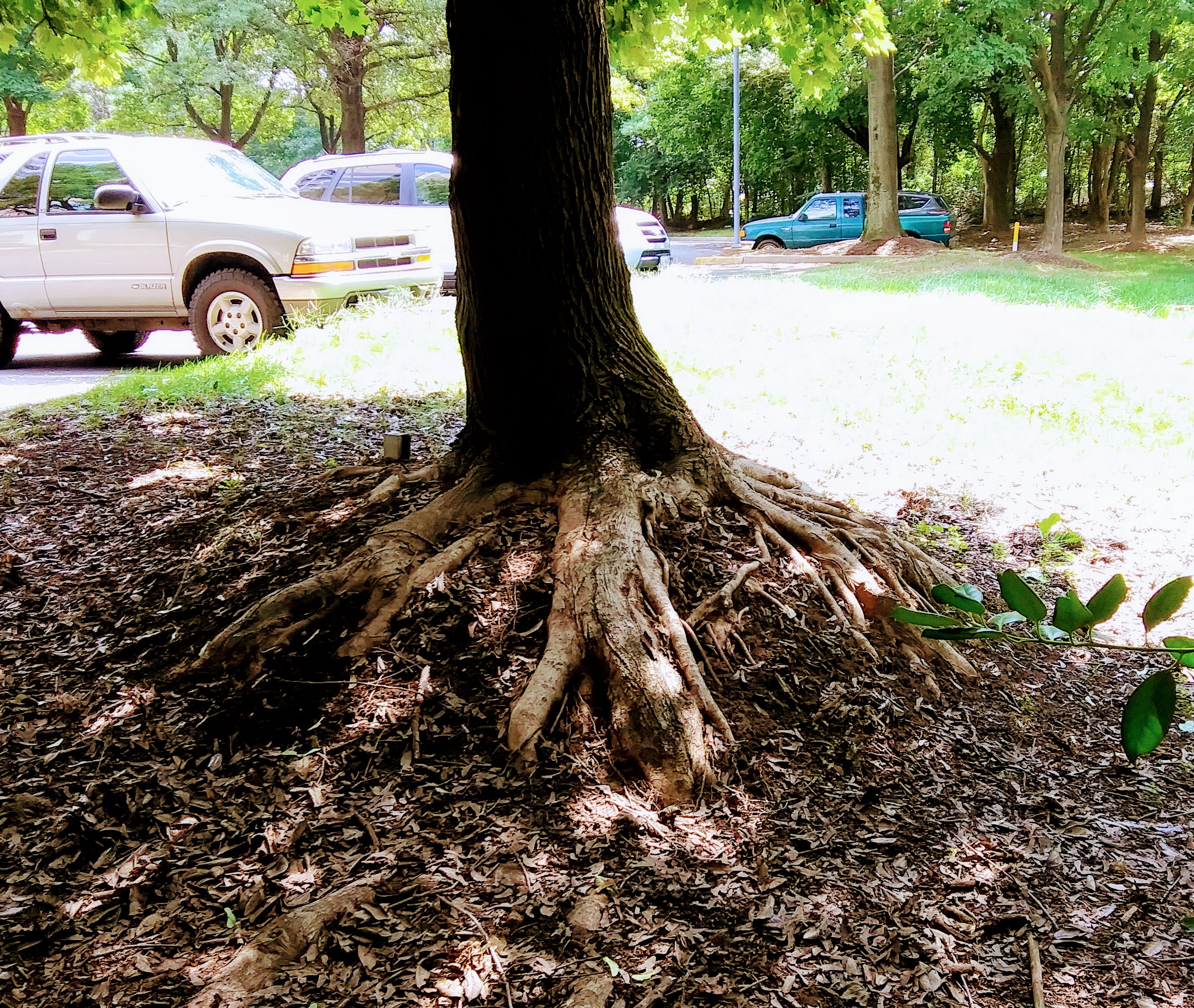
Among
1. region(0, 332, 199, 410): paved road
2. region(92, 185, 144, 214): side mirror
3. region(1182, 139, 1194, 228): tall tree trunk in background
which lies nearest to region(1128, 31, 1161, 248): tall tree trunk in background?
region(1182, 139, 1194, 228): tall tree trunk in background

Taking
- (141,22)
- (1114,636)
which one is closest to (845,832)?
(1114,636)

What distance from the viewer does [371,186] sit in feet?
42.3

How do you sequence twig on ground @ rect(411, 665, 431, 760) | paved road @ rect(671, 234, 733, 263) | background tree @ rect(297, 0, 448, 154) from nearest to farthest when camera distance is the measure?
twig on ground @ rect(411, 665, 431, 760) < background tree @ rect(297, 0, 448, 154) < paved road @ rect(671, 234, 733, 263)

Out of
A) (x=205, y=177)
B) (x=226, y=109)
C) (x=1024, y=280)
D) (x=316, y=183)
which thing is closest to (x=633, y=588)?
(x=205, y=177)

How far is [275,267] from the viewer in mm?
8883

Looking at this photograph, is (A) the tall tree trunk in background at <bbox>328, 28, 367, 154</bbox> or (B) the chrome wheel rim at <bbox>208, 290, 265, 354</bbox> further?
(A) the tall tree trunk in background at <bbox>328, 28, 367, 154</bbox>

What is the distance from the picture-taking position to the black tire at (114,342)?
10.5 m

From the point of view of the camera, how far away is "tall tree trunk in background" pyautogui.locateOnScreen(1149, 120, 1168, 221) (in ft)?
110

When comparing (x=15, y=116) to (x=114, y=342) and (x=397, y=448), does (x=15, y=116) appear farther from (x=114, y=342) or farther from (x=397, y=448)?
(x=397, y=448)

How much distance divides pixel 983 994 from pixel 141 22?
99.3 ft

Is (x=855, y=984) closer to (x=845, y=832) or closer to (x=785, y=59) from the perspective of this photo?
(x=845, y=832)

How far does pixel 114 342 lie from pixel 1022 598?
11.1 metres

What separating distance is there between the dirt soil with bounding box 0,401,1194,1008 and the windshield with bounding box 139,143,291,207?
20.6ft

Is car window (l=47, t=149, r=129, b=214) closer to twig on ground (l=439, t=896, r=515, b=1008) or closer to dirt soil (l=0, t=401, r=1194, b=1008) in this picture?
dirt soil (l=0, t=401, r=1194, b=1008)
